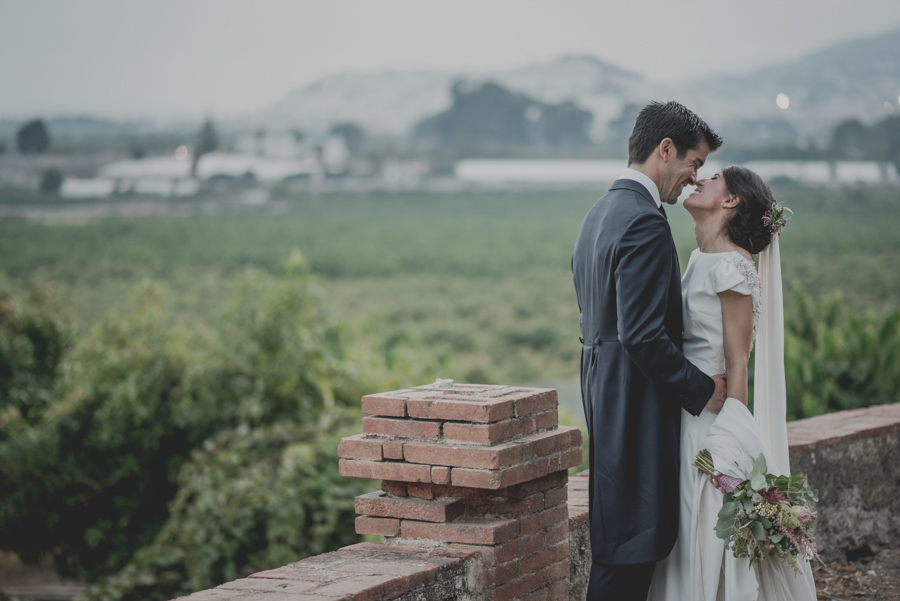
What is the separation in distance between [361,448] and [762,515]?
1.16m

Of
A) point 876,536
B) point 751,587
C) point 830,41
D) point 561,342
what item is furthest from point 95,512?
point 830,41

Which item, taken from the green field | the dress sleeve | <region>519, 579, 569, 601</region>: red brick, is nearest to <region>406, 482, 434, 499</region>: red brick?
<region>519, 579, 569, 601</region>: red brick

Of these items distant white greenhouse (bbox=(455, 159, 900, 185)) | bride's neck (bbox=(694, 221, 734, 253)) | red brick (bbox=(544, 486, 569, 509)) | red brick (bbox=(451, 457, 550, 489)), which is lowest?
red brick (bbox=(544, 486, 569, 509))

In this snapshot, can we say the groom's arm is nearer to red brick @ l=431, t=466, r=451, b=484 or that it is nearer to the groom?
the groom

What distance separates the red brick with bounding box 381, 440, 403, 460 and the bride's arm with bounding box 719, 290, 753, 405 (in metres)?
0.98

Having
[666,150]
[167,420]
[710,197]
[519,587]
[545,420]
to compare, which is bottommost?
[167,420]

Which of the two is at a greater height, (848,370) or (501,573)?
(501,573)

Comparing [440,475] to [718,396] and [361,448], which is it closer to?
[361,448]

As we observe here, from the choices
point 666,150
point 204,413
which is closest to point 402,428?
point 666,150

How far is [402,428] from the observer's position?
2.60 m

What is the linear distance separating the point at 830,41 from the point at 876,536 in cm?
3980

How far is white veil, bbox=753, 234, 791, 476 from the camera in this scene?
9.44 feet

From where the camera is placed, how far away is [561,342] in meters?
30.1

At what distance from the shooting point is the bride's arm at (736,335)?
8.54 feet
